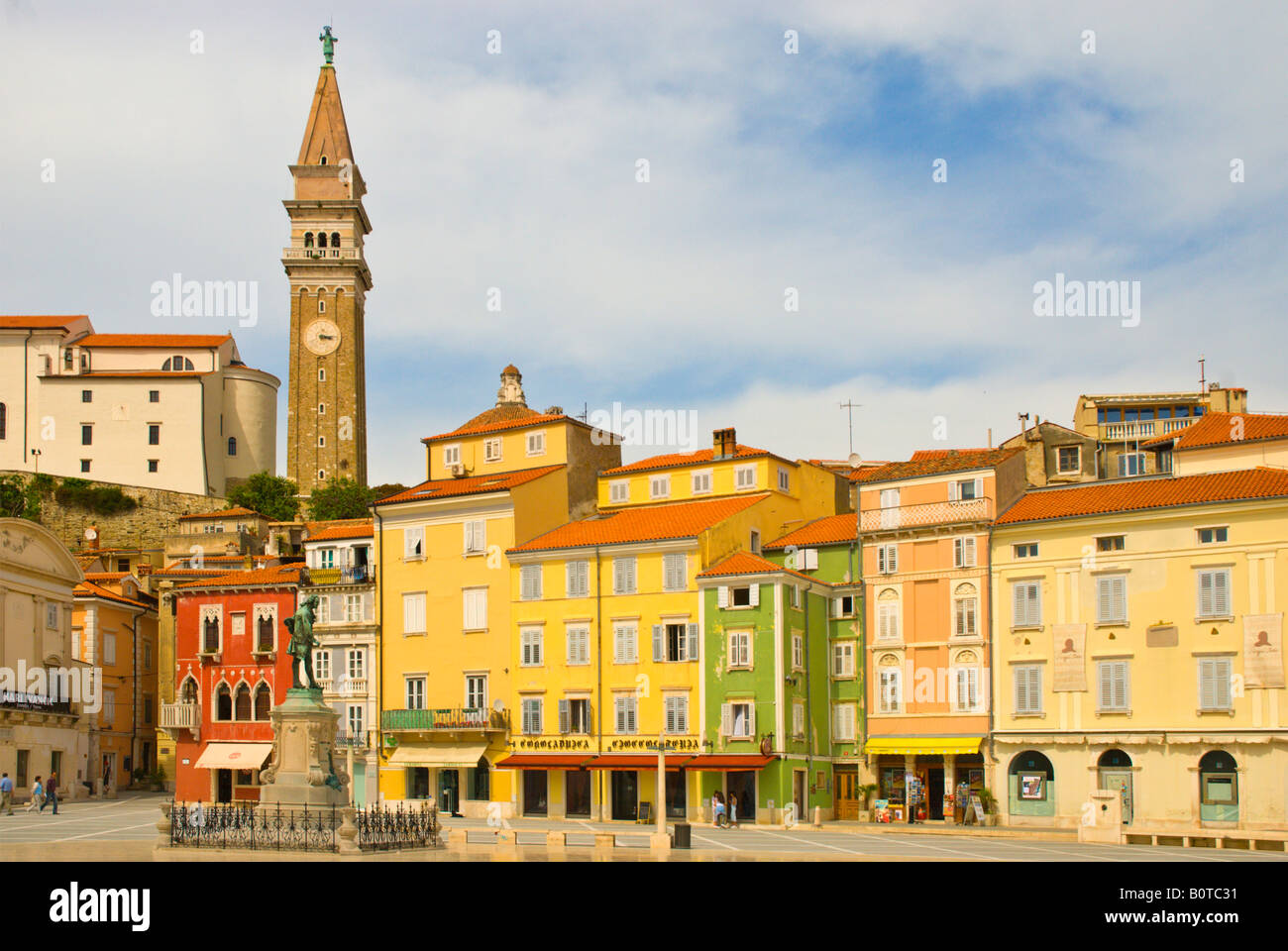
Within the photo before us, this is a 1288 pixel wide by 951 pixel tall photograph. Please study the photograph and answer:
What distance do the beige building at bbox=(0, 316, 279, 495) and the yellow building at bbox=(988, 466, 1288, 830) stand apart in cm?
8190

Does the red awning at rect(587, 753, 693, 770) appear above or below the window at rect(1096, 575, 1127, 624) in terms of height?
below

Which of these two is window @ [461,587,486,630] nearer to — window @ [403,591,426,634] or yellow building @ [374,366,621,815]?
yellow building @ [374,366,621,815]

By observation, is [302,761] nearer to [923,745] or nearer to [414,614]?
[923,745]

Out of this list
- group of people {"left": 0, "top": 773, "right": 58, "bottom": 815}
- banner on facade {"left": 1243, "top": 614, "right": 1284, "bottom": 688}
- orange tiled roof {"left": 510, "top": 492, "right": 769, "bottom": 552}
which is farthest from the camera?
orange tiled roof {"left": 510, "top": 492, "right": 769, "bottom": 552}

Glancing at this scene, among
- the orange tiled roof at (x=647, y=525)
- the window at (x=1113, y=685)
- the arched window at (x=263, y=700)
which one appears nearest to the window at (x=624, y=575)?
the orange tiled roof at (x=647, y=525)

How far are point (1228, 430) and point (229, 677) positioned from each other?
46407 millimetres

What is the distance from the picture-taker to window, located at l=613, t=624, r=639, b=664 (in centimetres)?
6481

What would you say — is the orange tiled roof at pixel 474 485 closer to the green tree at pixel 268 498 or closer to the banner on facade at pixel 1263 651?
the banner on facade at pixel 1263 651

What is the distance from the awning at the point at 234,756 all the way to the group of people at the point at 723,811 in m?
23.5

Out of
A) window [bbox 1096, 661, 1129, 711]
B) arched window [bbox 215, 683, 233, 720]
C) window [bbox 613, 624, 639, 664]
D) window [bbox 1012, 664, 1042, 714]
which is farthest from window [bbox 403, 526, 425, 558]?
window [bbox 1096, 661, 1129, 711]
